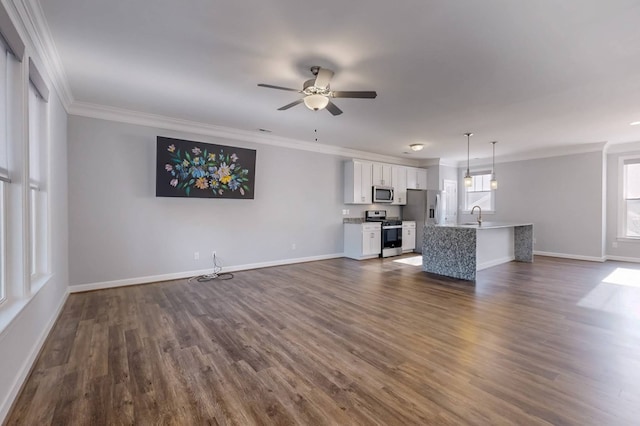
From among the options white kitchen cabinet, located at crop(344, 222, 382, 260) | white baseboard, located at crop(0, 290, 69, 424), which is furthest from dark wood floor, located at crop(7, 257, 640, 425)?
white kitchen cabinet, located at crop(344, 222, 382, 260)

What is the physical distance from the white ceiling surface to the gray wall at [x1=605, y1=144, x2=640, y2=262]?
2.45m

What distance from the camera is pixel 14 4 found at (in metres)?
1.92

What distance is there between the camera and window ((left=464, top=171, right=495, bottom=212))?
8.34m

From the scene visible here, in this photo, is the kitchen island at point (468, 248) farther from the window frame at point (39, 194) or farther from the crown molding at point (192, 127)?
the window frame at point (39, 194)

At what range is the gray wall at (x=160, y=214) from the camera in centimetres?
413

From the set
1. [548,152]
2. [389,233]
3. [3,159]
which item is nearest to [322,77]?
[3,159]

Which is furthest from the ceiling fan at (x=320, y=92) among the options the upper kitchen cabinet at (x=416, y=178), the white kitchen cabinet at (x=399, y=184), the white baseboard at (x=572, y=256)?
the white baseboard at (x=572, y=256)

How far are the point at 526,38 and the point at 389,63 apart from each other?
3.64ft

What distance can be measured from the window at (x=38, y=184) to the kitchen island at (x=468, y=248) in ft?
17.6

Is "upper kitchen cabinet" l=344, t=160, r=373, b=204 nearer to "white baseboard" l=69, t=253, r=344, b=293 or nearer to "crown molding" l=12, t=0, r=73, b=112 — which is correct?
"white baseboard" l=69, t=253, r=344, b=293

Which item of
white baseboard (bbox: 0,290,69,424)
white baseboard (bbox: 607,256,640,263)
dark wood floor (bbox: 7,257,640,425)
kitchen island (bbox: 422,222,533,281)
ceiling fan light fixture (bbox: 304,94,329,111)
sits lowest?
dark wood floor (bbox: 7,257,640,425)

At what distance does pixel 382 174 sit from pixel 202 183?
14.4 feet

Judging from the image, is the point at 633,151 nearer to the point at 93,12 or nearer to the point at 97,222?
the point at 93,12

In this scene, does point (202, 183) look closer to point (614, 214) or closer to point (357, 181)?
point (357, 181)
